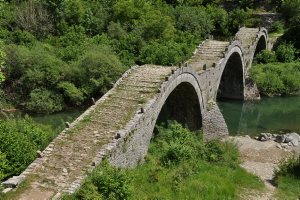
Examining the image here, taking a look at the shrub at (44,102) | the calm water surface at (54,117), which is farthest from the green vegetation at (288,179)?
the shrub at (44,102)

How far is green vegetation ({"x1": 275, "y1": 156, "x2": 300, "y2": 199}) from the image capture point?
2173 cm

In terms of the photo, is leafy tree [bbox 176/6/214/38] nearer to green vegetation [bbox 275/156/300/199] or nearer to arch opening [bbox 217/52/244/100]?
arch opening [bbox 217/52/244/100]

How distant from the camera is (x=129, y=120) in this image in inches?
794

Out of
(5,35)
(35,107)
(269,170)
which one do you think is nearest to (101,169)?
(269,170)

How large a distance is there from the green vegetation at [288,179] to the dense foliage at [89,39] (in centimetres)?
1953

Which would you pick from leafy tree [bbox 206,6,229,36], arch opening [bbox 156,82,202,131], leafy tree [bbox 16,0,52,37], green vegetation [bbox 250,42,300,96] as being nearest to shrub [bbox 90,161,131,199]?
arch opening [bbox 156,82,202,131]

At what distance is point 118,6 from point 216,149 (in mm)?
33846

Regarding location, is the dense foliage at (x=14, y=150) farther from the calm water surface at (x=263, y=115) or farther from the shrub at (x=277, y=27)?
the shrub at (x=277, y=27)

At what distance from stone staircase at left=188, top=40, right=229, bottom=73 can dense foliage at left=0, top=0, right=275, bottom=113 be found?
133 inches

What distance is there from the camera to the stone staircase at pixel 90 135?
1577 centimetres

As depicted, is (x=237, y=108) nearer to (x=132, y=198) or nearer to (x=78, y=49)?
(x=78, y=49)

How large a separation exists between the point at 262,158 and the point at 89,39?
25999 mm

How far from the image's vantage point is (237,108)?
→ 44.1 m

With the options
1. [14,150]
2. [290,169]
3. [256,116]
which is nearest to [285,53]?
[256,116]
